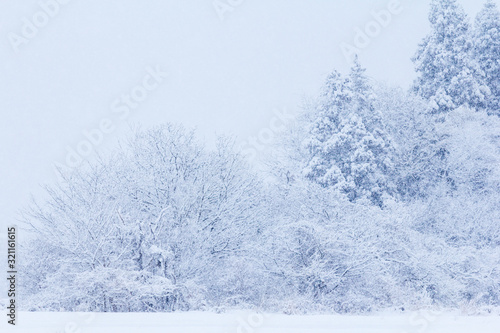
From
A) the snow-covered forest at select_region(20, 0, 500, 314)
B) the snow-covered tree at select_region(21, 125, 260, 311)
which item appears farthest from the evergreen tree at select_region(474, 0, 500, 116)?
the snow-covered tree at select_region(21, 125, 260, 311)

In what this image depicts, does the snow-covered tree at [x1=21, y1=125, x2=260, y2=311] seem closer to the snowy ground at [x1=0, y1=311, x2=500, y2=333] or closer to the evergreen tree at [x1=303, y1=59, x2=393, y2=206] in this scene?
the snowy ground at [x1=0, y1=311, x2=500, y2=333]

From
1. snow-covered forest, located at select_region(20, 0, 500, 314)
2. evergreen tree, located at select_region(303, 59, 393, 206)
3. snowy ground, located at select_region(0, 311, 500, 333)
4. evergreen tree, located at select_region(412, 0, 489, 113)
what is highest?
evergreen tree, located at select_region(412, 0, 489, 113)

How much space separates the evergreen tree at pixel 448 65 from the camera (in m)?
30.7

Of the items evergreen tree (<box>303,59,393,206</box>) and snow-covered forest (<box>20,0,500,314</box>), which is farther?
evergreen tree (<box>303,59,393,206</box>)

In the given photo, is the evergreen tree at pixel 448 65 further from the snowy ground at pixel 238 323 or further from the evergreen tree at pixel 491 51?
the snowy ground at pixel 238 323

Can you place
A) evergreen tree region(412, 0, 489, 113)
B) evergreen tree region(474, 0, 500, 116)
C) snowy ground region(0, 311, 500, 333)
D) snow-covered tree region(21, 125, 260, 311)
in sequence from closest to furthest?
snowy ground region(0, 311, 500, 333) → snow-covered tree region(21, 125, 260, 311) → evergreen tree region(412, 0, 489, 113) → evergreen tree region(474, 0, 500, 116)

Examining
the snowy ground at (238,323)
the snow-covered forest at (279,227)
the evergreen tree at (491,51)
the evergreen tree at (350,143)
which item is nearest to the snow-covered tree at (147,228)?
the snow-covered forest at (279,227)

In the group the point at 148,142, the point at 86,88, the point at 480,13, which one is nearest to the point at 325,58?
the point at 86,88

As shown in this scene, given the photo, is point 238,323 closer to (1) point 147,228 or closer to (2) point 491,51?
(1) point 147,228

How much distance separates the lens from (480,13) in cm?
3400

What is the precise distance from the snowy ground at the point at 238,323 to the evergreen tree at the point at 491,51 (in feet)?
76.8

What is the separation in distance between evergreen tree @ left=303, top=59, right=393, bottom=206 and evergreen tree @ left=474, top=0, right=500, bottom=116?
8766 mm

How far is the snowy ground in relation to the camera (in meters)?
9.72

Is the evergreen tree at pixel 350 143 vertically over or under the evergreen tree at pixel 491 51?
under
